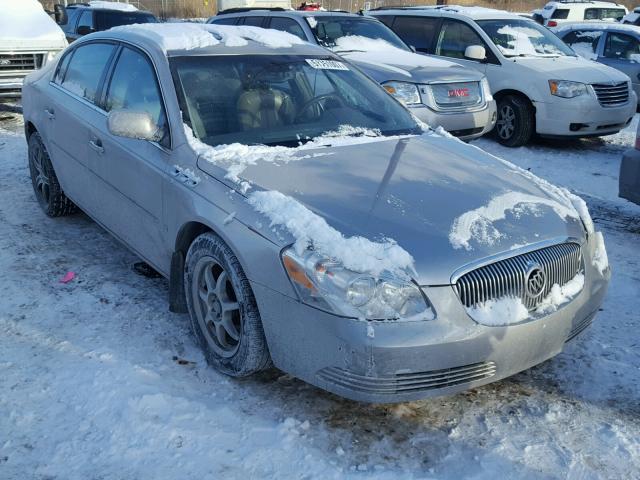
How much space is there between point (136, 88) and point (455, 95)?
4.81 m

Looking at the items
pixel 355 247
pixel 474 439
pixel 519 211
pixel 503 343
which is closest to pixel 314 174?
pixel 355 247

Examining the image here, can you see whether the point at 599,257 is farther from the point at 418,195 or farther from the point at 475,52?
the point at 475,52

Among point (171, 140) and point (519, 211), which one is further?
point (171, 140)

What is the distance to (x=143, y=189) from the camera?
3.92m

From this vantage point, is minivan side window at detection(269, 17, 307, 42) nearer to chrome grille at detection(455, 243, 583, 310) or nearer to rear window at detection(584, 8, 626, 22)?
chrome grille at detection(455, 243, 583, 310)

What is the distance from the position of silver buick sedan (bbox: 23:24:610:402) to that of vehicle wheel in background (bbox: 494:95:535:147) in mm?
4805

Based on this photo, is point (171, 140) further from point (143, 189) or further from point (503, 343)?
point (503, 343)

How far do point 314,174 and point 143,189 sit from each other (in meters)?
1.12

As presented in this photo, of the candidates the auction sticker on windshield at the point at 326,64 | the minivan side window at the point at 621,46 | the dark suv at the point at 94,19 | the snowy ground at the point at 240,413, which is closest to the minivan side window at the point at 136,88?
the auction sticker on windshield at the point at 326,64

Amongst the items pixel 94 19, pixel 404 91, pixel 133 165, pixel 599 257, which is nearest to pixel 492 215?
pixel 599 257

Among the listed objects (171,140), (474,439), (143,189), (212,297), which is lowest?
(474,439)

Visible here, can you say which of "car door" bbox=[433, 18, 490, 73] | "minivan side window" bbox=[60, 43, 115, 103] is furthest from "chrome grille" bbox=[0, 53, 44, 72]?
"car door" bbox=[433, 18, 490, 73]

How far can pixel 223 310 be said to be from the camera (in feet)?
11.0

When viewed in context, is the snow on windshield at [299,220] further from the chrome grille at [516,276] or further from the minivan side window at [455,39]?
the minivan side window at [455,39]
